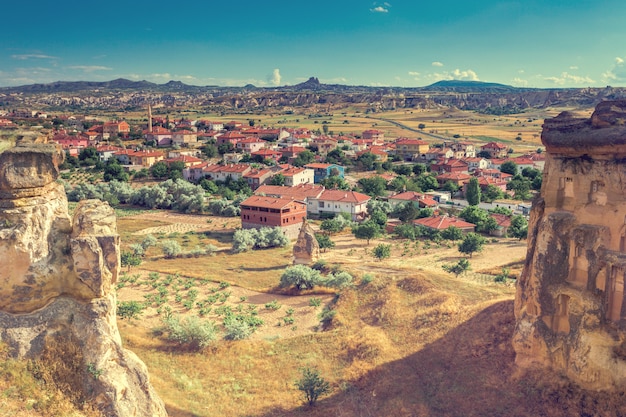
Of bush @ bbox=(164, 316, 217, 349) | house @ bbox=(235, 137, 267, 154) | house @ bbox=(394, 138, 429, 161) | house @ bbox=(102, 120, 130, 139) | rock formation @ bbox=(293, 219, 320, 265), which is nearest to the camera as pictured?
bush @ bbox=(164, 316, 217, 349)

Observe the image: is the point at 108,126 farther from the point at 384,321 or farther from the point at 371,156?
the point at 384,321

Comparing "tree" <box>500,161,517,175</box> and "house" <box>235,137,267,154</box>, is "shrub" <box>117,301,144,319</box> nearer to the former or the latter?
"tree" <box>500,161,517,175</box>

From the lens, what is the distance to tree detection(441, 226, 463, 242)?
187 ft

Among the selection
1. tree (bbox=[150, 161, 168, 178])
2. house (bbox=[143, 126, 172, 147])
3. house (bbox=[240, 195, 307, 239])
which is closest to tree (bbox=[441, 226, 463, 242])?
house (bbox=[240, 195, 307, 239])

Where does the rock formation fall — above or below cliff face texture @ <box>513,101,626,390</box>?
below

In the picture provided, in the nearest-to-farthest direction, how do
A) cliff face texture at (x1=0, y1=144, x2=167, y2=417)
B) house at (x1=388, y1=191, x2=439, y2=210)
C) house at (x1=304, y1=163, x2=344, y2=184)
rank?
cliff face texture at (x1=0, y1=144, x2=167, y2=417) → house at (x1=388, y1=191, x2=439, y2=210) → house at (x1=304, y1=163, x2=344, y2=184)

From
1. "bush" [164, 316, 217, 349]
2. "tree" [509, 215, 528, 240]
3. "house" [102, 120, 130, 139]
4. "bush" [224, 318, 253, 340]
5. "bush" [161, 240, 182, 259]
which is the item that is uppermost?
"house" [102, 120, 130, 139]

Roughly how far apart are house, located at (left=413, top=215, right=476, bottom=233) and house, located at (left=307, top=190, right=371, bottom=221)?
886 cm

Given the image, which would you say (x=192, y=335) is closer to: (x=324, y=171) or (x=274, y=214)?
(x=274, y=214)

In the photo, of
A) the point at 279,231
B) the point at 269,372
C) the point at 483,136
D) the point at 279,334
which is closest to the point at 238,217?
the point at 279,231

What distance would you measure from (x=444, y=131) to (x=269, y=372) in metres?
172

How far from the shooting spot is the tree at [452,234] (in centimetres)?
5709

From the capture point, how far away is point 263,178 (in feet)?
292

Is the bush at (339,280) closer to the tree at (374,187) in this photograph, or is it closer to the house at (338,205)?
the house at (338,205)
